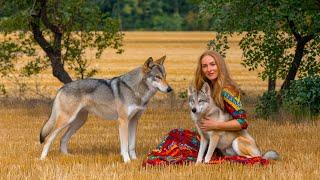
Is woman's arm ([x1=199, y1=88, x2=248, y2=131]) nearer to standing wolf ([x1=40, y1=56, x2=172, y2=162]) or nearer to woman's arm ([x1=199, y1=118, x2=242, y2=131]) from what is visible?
woman's arm ([x1=199, y1=118, x2=242, y2=131])

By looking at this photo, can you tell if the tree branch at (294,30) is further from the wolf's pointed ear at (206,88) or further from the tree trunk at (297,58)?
the wolf's pointed ear at (206,88)

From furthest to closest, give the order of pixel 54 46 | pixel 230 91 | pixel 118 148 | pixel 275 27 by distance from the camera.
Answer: pixel 54 46
pixel 275 27
pixel 118 148
pixel 230 91

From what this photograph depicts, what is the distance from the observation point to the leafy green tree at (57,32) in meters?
21.7

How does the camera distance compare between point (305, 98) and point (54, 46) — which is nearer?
point (305, 98)

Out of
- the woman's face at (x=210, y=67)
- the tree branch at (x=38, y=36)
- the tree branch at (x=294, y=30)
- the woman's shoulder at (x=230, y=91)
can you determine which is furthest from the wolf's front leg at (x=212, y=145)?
the tree branch at (x=38, y=36)

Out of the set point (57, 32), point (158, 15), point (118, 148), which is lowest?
point (118, 148)

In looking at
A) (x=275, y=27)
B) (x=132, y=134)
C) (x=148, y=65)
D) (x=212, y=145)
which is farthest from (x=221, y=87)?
(x=275, y=27)

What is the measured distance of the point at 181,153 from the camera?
442 inches

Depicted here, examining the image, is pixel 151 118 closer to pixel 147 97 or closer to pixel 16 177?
pixel 147 97

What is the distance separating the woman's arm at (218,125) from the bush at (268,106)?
26.0ft

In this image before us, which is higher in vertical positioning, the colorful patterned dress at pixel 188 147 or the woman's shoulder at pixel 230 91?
the woman's shoulder at pixel 230 91

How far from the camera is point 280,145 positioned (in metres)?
13.2

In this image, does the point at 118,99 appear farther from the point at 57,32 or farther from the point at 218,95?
the point at 57,32

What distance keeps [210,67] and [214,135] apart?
0.98m
